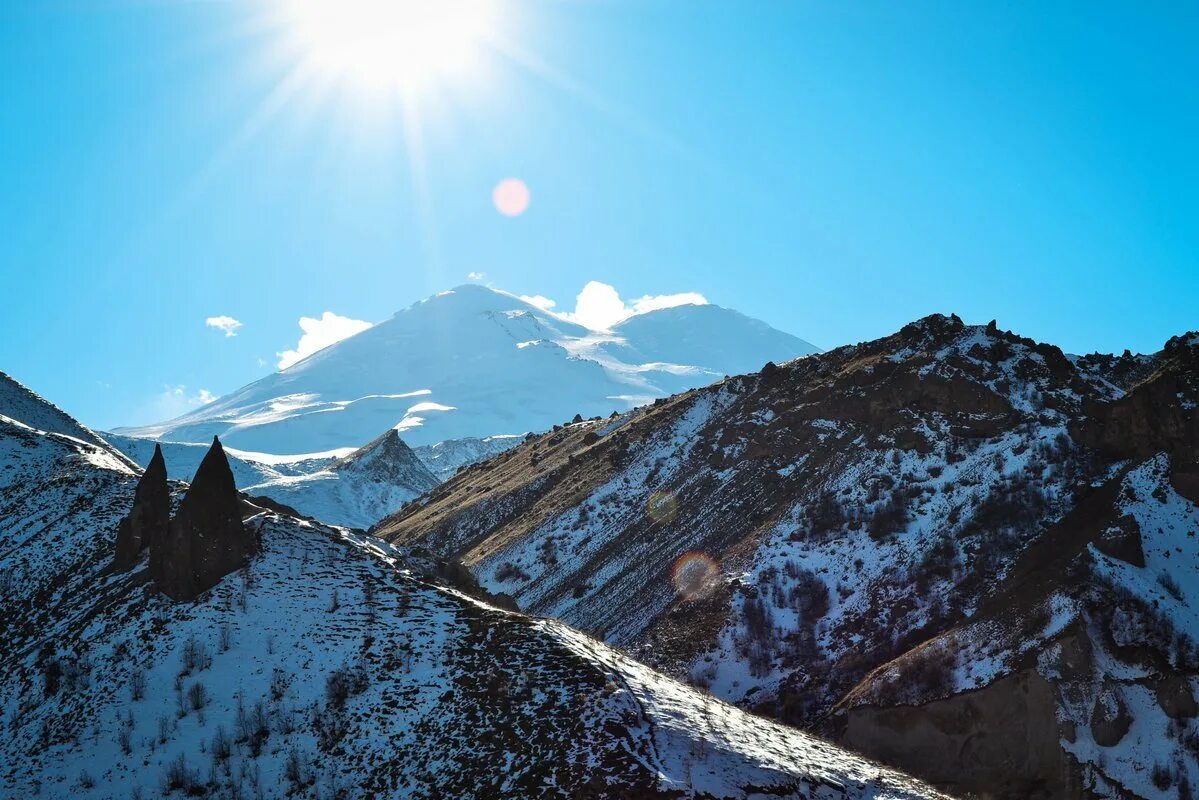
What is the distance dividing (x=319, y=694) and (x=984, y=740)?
19.9m

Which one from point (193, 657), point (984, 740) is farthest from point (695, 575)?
point (193, 657)

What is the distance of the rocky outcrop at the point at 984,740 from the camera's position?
78.8 feet

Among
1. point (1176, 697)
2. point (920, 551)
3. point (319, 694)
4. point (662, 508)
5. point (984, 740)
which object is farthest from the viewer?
point (662, 508)

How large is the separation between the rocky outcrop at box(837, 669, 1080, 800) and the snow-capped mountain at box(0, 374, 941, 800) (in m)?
10.1

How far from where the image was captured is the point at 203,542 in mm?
21172

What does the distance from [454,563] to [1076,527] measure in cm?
2444

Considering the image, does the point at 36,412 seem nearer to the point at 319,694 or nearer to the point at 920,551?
the point at 319,694

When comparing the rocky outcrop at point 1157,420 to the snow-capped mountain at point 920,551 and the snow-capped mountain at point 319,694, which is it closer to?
the snow-capped mountain at point 920,551

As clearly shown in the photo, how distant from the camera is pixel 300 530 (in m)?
23.4

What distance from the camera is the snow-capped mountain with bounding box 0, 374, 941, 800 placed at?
49.4 feet

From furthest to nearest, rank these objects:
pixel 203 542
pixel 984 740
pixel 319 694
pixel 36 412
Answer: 1. pixel 36 412
2. pixel 984 740
3. pixel 203 542
4. pixel 319 694

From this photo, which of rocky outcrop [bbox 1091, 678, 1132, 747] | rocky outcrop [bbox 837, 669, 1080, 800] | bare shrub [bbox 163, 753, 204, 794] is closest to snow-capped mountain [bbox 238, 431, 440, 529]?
rocky outcrop [bbox 837, 669, 1080, 800]

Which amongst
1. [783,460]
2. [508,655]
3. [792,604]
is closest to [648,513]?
[783,460]

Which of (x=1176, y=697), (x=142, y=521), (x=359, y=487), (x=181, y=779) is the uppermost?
(x=359, y=487)
